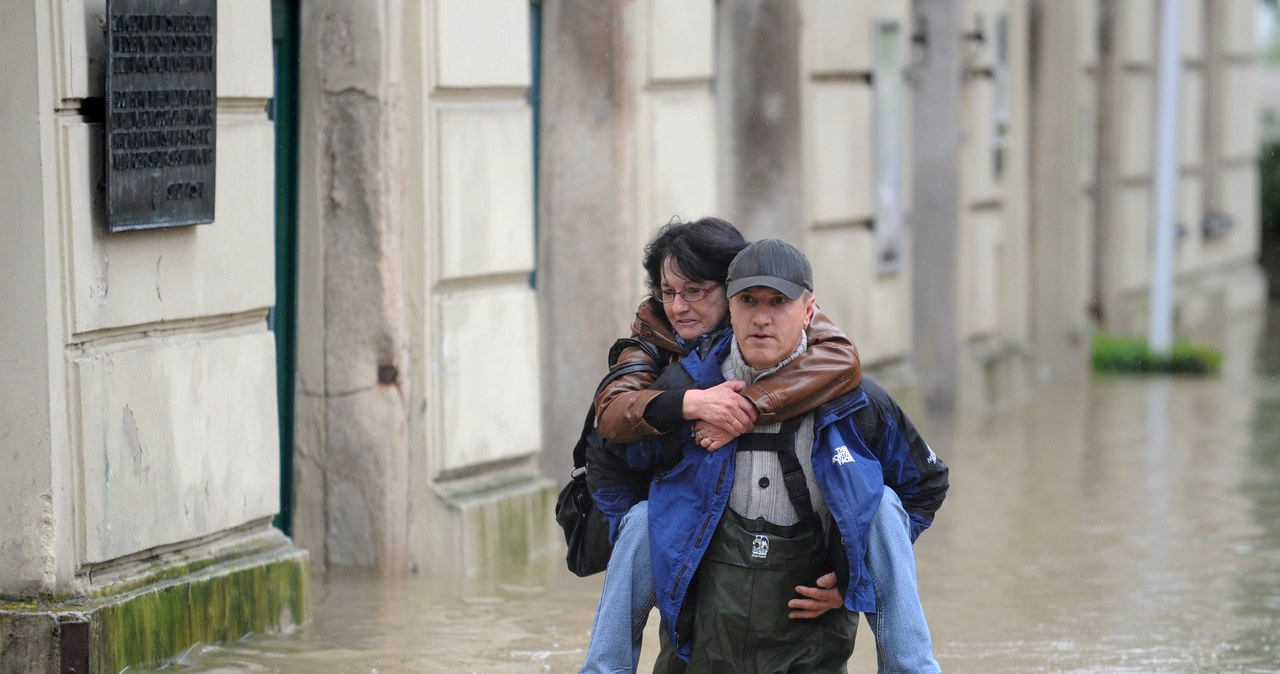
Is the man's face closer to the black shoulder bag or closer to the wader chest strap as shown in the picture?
the wader chest strap

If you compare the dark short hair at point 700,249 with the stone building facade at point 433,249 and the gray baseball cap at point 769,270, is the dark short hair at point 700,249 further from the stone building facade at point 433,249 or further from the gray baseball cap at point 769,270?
the stone building facade at point 433,249

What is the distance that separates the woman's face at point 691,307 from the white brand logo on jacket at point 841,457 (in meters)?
0.48

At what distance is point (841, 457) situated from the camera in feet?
15.7

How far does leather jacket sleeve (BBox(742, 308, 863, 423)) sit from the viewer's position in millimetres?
4766

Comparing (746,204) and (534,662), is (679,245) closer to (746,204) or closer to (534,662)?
(534,662)

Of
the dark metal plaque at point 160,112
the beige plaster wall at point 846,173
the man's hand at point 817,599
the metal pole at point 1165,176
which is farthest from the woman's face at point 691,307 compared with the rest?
the metal pole at point 1165,176

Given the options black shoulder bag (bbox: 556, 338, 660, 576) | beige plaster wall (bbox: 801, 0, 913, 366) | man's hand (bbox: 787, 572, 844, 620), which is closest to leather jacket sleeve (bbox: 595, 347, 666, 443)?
black shoulder bag (bbox: 556, 338, 660, 576)

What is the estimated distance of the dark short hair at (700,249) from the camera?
504 centimetres

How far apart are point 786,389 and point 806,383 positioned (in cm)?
5

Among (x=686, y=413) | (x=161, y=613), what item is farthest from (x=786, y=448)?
(x=161, y=613)

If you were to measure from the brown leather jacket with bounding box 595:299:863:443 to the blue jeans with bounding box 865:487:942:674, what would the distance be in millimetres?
292

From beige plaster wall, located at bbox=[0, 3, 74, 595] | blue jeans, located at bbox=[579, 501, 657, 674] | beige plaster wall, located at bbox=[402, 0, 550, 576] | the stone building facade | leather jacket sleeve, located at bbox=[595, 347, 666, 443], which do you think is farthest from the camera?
beige plaster wall, located at bbox=[402, 0, 550, 576]

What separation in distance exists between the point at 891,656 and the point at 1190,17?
66.1ft

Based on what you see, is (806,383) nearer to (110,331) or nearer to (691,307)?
(691,307)
